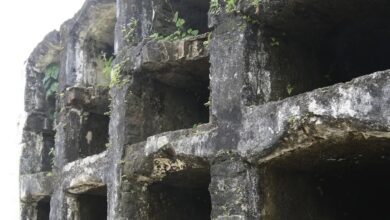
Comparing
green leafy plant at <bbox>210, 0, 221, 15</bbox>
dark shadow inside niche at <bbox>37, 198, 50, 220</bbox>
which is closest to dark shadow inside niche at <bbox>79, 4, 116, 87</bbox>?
dark shadow inside niche at <bbox>37, 198, 50, 220</bbox>

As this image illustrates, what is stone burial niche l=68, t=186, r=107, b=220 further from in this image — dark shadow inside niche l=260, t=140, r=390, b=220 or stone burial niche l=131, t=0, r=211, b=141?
dark shadow inside niche l=260, t=140, r=390, b=220

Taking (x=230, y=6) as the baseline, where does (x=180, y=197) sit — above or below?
below

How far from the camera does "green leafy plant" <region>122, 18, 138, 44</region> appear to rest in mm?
5441

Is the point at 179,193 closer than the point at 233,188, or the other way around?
the point at 233,188

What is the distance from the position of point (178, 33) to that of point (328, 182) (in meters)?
2.03

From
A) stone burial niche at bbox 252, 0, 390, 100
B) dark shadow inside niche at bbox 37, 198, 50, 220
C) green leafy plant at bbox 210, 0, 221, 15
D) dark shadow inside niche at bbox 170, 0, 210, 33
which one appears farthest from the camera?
dark shadow inside niche at bbox 37, 198, 50, 220

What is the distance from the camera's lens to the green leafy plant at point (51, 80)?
7721mm

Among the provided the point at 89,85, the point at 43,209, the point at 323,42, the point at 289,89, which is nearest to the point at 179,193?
the point at 289,89

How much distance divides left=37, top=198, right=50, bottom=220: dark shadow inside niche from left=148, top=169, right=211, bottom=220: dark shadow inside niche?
2849 millimetres

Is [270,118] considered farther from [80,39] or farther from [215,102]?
[80,39]

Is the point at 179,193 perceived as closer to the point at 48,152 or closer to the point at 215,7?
the point at 215,7

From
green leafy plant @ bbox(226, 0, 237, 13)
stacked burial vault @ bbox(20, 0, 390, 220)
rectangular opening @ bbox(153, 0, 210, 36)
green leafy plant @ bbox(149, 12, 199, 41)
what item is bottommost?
stacked burial vault @ bbox(20, 0, 390, 220)

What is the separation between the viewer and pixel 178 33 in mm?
5164

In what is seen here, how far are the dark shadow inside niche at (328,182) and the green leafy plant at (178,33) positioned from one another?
5.84ft
